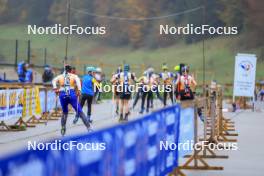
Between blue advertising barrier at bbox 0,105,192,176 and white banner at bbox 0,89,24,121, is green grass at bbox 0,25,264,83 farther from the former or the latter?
blue advertising barrier at bbox 0,105,192,176

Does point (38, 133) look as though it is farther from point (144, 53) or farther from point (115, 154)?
point (144, 53)

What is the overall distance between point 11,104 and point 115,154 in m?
13.7

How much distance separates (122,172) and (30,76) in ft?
91.1

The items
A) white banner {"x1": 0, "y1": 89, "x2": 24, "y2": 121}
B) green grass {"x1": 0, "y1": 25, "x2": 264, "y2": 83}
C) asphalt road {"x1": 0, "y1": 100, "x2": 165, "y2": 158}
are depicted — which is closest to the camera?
asphalt road {"x1": 0, "y1": 100, "x2": 165, "y2": 158}

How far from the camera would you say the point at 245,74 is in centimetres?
3512

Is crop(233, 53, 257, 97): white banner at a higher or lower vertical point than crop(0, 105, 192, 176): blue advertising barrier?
higher

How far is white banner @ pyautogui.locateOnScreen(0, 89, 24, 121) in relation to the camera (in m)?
19.7

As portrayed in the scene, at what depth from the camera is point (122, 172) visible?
24.4ft

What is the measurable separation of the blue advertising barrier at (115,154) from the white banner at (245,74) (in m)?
23.9

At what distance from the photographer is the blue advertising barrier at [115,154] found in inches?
195

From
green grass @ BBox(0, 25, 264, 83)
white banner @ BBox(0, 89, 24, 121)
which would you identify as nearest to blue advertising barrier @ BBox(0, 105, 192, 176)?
white banner @ BBox(0, 89, 24, 121)

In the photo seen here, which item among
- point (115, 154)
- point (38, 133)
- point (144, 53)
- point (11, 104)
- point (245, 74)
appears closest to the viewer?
point (115, 154)

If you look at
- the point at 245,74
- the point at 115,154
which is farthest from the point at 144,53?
the point at 115,154

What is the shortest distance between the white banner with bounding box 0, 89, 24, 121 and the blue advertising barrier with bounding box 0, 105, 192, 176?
30.0 ft
